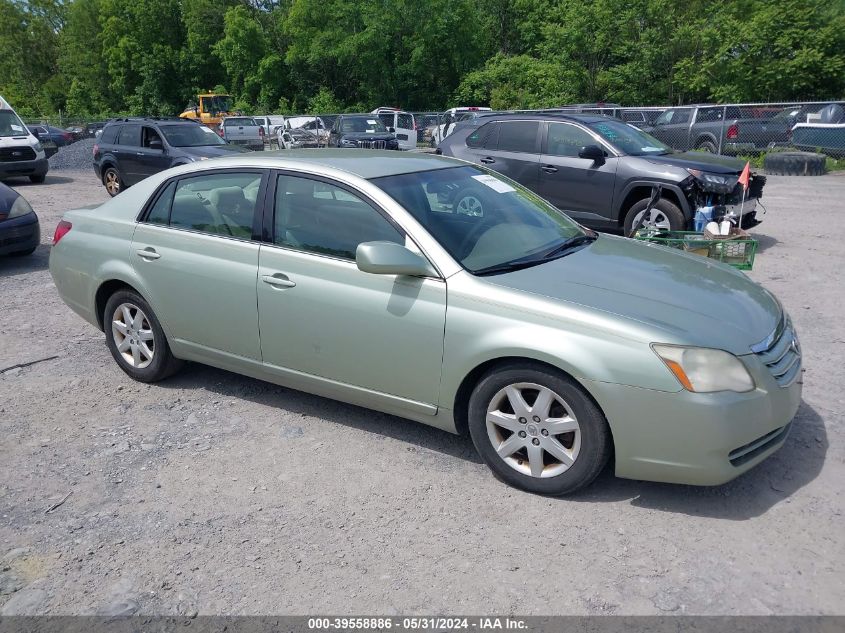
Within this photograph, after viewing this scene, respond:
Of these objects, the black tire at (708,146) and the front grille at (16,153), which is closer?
the front grille at (16,153)

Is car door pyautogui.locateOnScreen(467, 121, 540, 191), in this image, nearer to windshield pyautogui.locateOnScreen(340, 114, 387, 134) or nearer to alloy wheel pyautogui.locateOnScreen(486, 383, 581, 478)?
alloy wheel pyautogui.locateOnScreen(486, 383, 581, 478)

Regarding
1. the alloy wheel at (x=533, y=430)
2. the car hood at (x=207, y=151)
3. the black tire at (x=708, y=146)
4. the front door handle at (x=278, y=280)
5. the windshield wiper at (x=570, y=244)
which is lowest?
the alloy wheel at (x=533, y=430)

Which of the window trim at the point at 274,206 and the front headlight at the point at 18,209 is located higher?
the window trim at the point at 274,206

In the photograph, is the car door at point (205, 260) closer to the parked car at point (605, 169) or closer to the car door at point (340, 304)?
the car door at point (340, 304)

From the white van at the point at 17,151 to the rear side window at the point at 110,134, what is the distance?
139 inches

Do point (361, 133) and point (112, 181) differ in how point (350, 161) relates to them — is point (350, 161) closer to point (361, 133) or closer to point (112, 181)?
point (112, 181)

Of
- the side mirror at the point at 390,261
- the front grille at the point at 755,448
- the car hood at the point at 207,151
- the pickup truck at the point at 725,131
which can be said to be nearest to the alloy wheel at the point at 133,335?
the side mirror at the point at 390,261

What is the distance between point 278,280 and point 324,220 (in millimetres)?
439

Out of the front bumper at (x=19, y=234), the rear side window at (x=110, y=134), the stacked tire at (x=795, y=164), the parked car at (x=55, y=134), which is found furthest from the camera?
the parked car at (x=55, y=134)

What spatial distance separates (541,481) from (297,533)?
3.91 feet

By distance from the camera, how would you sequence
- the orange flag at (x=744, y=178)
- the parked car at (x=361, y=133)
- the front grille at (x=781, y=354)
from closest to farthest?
the front grille at (x=781, y=354)
the orange flag at (x=744, y=178)
the parked car at (x=361, y=133)

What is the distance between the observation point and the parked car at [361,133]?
23.1 m

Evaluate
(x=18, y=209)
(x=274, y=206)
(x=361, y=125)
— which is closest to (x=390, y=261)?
(x=274, y=206)

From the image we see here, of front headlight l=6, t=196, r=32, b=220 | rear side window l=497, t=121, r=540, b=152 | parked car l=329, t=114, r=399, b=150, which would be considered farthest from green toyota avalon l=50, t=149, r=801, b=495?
parked car l=329, t=114, r=399, b=150
